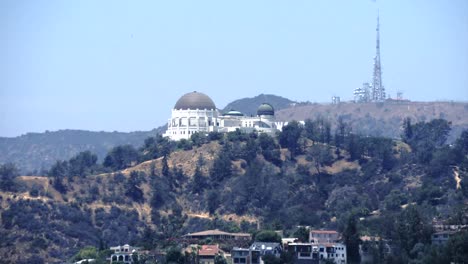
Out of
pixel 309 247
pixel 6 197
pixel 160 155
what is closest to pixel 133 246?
pixel 309 247

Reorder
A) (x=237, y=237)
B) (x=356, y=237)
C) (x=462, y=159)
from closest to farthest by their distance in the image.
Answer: (x=356, y=237) < (x=237, y=237) < (x=462, y=159)

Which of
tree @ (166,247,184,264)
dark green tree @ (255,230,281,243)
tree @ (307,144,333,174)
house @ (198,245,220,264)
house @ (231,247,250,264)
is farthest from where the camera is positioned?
tree @ (307,144,333,174)

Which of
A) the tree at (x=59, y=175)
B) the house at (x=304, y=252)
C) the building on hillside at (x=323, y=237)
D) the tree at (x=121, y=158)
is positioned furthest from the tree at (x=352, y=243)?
the tree at (x=121, y=158)

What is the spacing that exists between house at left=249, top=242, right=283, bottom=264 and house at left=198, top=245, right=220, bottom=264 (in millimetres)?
2966

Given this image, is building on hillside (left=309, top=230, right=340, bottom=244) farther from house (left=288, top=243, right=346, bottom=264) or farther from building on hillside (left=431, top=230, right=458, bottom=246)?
building on hillside (left=431, top=230, right=458, bottom=246)

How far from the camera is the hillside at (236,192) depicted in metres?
130

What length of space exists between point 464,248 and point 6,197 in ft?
210

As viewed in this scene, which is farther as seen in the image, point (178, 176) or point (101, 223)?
point (178, 176)

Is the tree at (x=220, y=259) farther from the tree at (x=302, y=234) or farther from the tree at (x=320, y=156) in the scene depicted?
the tree at (x=320, y=156)

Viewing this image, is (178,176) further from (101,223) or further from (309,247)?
(309,247)

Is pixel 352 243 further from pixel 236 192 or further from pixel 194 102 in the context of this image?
pixel 194 102

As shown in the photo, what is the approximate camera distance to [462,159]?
149250 millimetres

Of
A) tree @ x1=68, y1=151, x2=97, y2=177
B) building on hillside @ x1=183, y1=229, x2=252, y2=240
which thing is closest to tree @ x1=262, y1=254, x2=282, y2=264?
building on hillside @ x1=183, y1=229, x2=252, y2=240

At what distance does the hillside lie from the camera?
130500mm
